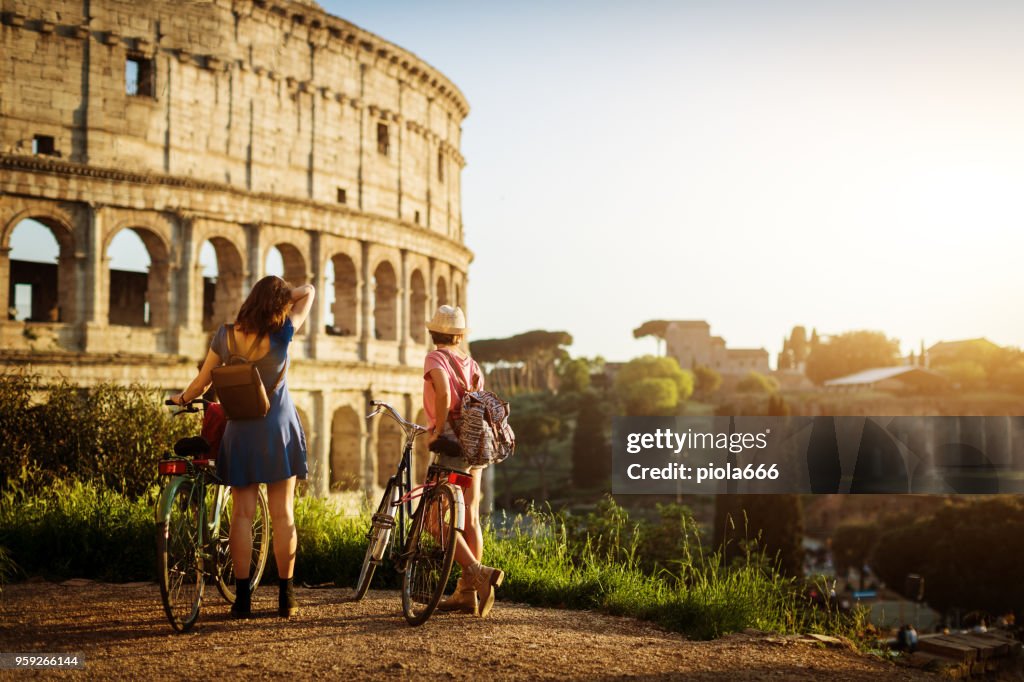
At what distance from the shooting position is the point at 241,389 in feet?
16.1

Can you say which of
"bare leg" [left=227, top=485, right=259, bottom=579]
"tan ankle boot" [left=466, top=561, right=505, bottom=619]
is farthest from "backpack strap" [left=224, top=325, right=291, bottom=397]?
"tan ankle boot" [left=466, top=561, right=505, bottom=619]

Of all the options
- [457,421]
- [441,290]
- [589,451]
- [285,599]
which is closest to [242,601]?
[285,599]

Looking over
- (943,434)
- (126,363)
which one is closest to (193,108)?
(126,363)

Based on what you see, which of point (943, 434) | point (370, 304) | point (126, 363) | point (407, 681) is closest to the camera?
point (407, 681)

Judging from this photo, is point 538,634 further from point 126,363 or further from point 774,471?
point 774,471

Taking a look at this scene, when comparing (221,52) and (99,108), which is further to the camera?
(221,52)

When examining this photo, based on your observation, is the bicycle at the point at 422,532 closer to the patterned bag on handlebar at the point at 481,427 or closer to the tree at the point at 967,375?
the patterned bag on handlebar at the point at 481,427

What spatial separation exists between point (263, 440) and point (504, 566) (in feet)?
7.61

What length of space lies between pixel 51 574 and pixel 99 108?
53.1 feet

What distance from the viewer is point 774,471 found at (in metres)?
27.1

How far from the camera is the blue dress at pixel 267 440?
4.98 meters

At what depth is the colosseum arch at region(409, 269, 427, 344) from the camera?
27609 millimetres

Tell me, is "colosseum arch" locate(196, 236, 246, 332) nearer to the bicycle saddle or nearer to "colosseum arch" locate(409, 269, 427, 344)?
"colosseum arch" locate(409, 269, 427, 344)

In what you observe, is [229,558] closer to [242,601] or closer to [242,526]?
[242,601]
